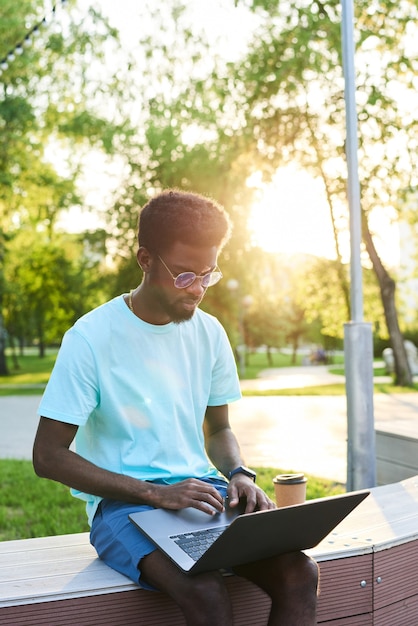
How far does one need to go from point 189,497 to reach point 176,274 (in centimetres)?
77

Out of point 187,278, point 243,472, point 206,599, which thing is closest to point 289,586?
point 206,599

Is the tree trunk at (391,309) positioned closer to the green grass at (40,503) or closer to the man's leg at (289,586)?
the green grass at (40,503)

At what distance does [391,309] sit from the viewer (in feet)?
65.3

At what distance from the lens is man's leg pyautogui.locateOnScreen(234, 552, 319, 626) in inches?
95.6

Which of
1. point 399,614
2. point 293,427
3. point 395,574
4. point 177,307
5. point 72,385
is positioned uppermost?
point 177,307

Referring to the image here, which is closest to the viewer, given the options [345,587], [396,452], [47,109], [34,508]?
[345,587]

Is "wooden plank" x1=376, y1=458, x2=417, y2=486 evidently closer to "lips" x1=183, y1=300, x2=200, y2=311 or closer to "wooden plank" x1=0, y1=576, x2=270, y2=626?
"wooden plank" x1=0, y1=576, x2=270, y2=626

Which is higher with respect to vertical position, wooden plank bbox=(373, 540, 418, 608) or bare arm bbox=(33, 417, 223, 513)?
bare arm bbox=(33, 417, 223, 513)

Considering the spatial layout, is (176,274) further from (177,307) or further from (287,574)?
(287,574)

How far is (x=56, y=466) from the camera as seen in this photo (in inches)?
104

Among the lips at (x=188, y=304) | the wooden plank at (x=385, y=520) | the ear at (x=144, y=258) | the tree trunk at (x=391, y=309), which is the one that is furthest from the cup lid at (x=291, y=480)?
the tree trunk at (x=391, y=309)

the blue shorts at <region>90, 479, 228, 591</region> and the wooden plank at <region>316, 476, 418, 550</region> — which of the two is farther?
the wooden plank at <region>316, 476, 418, 550</region>

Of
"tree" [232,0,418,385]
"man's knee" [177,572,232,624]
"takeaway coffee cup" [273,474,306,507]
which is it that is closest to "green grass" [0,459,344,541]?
"takeaway coffee cup" [273,474,306,507]

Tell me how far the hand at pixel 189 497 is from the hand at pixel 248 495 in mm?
102
